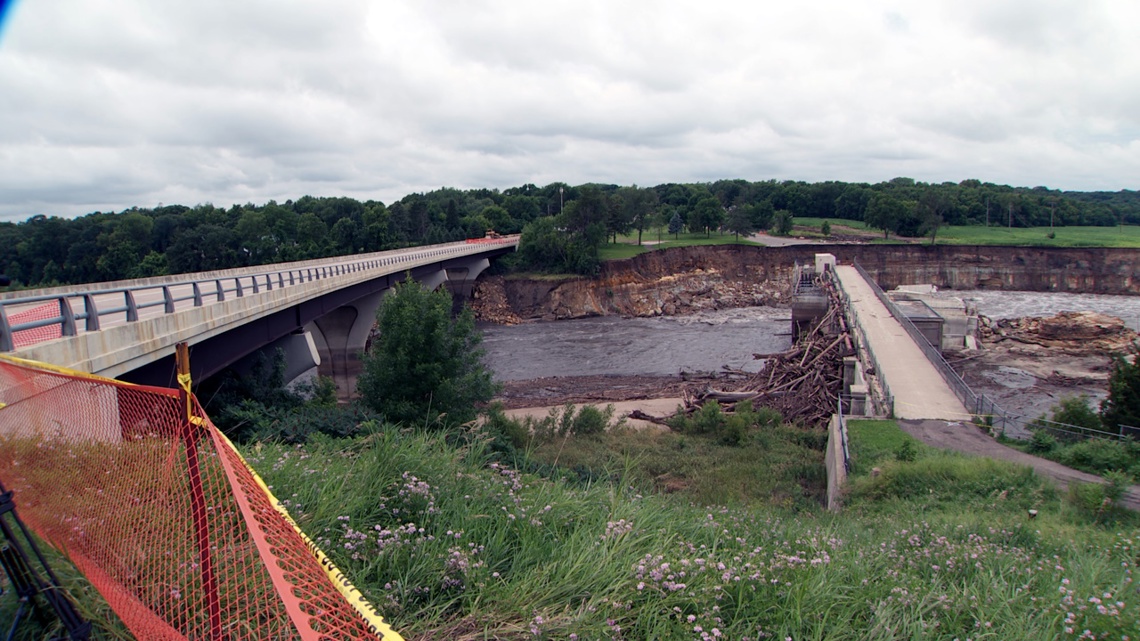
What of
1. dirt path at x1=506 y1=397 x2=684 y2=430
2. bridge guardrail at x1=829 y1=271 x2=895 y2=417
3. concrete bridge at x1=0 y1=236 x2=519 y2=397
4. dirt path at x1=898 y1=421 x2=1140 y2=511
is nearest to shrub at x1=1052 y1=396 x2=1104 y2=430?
dirt path at x1=898 y1=421 x2=1140 y2=511

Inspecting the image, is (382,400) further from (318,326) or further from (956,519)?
(318,326)

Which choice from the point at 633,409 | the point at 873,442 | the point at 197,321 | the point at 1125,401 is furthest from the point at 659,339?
the point at 197,321

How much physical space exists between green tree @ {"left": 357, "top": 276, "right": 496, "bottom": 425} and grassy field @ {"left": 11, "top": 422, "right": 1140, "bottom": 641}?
46.6 ft

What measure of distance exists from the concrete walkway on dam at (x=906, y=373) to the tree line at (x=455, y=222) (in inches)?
1768

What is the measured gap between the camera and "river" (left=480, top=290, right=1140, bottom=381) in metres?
44.4

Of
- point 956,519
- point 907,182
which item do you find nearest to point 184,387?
point 956,519

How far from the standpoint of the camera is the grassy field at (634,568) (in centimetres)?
420

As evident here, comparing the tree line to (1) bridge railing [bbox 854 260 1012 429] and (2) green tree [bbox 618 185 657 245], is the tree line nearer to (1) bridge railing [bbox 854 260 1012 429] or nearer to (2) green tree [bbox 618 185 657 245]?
(2) green tree [bbox 618 185 657 245]

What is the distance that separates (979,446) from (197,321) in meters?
18.8

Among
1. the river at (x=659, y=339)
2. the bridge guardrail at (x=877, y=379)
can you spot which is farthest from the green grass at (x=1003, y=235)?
the bridge guardrail at (x=877, y=379)

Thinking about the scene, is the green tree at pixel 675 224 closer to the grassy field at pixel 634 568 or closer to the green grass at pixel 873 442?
the green grass at pixel 873 442

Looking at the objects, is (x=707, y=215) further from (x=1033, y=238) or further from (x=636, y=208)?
(x=1033, y=238)

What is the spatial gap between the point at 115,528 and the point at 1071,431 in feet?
68.5

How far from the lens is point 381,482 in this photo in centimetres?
598
